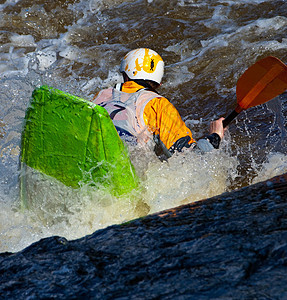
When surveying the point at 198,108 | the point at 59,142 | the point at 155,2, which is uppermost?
the point at 155,2

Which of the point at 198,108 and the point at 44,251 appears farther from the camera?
the point at 198,108

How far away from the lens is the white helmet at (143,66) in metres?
3.73

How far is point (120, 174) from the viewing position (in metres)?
3.03

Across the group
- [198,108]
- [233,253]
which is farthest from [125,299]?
[198,108]

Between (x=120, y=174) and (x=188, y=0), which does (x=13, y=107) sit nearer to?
(x=120, y=174)

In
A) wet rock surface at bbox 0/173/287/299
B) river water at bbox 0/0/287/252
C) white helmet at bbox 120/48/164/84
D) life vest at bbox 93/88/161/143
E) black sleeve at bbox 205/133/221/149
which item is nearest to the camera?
wet rock surface at bbox 0/173/287/299

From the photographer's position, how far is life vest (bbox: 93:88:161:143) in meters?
3.26

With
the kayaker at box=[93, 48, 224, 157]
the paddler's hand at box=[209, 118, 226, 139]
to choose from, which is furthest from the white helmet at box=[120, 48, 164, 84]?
the paddler's hand at box=[209, 118, 226, 139]

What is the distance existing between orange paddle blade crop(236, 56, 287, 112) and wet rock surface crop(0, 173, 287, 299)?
4.99ft


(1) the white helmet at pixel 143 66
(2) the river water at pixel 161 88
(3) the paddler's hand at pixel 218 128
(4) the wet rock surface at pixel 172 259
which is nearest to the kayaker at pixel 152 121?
(3) the paddler's hand at pixel 218 128

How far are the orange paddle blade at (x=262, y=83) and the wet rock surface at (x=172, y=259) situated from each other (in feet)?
4.99

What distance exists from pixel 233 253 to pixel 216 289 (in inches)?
10.9

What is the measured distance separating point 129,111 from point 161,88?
2.85 m

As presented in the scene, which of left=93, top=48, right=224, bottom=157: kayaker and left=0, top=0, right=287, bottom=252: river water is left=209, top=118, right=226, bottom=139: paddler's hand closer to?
left=93, top=48, right=224, bottom=157: kayaker
